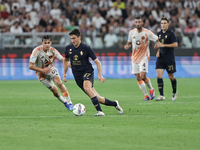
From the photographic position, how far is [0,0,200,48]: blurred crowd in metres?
19.2

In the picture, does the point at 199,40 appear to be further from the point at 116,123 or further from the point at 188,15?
the point at 116,123

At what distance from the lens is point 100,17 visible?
2106cm

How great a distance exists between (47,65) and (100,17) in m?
11.8

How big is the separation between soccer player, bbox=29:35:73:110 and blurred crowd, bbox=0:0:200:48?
962cm

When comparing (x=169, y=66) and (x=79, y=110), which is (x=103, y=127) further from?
(x=169, y=66)

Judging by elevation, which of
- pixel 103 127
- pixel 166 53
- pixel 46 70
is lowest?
pixel 103 127

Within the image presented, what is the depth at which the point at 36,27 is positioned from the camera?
20.4 meters

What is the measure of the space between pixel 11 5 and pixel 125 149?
18274 mm

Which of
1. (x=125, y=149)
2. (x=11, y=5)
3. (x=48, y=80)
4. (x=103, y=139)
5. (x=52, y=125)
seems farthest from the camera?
(x=11, y=5)

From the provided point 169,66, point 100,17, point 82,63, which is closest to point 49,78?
point 82,63

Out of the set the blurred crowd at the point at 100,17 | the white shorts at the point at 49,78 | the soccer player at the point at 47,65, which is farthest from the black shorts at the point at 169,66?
the blurred crowd at the point at 100,17

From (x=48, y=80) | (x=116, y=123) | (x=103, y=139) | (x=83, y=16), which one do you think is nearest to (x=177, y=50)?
(x=83, y=16)

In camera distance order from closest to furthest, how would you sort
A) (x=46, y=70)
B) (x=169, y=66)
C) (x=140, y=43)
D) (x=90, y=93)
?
(x=90, y=93) < (x=46, y=70) < (x=169, y=66) < (x=140, y=43)

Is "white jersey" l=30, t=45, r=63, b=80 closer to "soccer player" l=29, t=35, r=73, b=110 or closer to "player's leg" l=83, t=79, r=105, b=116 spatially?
"soccer player" l=29, t=35, r=73, b=110
